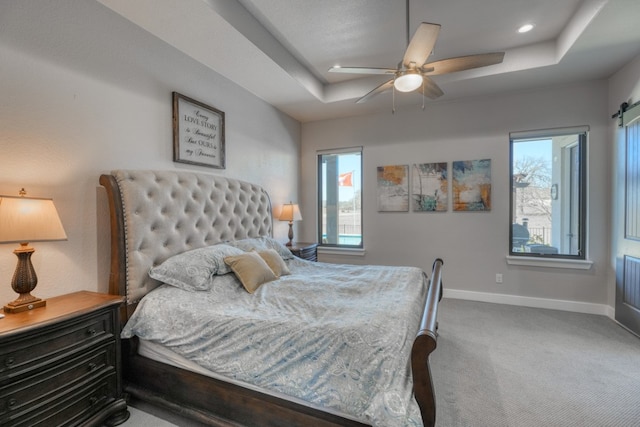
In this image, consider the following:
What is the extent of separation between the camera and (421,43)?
1946 millimetres

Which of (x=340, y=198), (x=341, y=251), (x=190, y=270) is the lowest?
(x=341, y=251)

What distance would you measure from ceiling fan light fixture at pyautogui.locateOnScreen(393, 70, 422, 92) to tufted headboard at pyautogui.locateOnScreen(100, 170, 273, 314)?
75.9 inches

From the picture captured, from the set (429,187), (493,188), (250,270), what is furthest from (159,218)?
(493,188)

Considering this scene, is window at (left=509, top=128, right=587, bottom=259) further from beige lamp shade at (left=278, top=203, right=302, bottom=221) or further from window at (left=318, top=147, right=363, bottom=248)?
beige lamp shade at (left=278, top=203, right=302, bottom=221)

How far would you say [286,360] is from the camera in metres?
1.45

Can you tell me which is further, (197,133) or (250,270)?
(197,133)

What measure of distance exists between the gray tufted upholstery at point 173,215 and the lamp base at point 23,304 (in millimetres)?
488

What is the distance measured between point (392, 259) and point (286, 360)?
319 cm

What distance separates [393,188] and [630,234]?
257 centimetres

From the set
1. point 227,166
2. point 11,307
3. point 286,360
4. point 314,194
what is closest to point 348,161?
point 314,194

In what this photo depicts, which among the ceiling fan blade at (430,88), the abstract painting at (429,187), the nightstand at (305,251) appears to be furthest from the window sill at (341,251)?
the ceiling fan blade at (430,88)

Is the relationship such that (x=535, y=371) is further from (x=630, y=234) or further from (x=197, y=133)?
(x=197, y=133)

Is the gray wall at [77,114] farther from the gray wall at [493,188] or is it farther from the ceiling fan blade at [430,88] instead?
the gray wall at [493,188]

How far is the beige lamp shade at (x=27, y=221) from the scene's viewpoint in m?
1.39
